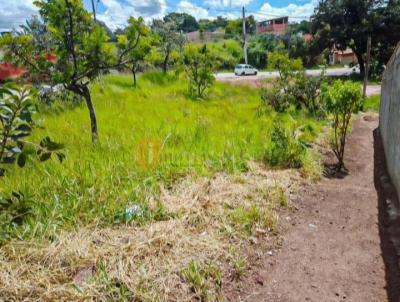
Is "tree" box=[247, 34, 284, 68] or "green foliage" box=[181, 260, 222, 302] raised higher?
"tree" box=[247, 34, 284, 68]

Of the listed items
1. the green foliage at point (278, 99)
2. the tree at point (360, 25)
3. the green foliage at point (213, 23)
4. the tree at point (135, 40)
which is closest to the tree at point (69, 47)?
the tree at point (135, 40)

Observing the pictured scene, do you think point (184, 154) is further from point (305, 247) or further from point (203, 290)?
point (203, 290)

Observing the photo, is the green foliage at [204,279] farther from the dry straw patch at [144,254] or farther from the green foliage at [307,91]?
the green foliage at [307,91]

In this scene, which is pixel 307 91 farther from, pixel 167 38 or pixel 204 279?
pixel 167 38

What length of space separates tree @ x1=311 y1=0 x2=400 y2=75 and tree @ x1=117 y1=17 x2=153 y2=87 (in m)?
17.7

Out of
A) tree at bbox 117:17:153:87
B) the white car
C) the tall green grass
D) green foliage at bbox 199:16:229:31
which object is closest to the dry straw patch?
the tall green grass

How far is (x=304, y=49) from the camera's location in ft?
73.4

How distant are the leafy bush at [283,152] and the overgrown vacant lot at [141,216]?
42mm

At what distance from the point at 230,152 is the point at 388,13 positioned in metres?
19.9

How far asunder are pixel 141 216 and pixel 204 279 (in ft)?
2.81

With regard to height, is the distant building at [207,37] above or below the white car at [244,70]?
above

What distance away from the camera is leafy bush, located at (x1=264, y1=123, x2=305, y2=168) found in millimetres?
4488

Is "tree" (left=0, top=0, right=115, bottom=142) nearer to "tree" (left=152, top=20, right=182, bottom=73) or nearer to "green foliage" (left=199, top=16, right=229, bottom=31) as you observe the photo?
"tree" (left=152, top=20, right=182, bottom=73)

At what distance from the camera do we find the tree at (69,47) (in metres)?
4.80
